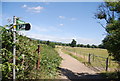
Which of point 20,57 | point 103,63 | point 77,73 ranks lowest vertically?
point 103,63

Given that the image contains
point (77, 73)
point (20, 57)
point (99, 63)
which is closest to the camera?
point (20, 57)

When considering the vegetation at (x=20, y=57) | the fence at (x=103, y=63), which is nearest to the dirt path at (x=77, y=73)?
the fence at (x=103, y=63)

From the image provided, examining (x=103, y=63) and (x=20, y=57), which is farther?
(x=103, y=63)

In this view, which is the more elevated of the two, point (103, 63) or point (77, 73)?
point (77, 73)

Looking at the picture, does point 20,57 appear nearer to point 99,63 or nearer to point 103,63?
point 99,63

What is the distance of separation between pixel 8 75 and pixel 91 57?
13382mm

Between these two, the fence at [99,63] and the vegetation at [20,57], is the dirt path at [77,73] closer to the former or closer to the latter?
the fence at [99,63]

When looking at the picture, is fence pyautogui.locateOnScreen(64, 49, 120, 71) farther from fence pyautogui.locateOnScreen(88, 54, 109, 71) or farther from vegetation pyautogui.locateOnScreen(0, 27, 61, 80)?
vegetation pyautogui.locateOnScreen(0, 27, 61, 80)

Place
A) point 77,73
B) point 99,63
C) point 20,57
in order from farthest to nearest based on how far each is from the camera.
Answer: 1. point 99,63
2. point 77,73
3. point 20,57

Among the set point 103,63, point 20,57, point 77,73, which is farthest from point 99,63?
point 20,57

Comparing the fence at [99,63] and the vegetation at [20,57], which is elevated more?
the vegetation at [20,57]

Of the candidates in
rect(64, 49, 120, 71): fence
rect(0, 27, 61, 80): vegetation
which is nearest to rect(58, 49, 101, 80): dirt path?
rect(64, 49, 120, 71): fence

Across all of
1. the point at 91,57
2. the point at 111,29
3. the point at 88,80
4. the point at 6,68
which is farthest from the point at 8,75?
the point at 91,57

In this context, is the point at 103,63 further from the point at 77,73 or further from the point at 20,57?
the point at 20,57
